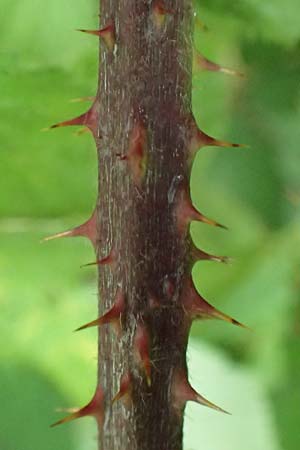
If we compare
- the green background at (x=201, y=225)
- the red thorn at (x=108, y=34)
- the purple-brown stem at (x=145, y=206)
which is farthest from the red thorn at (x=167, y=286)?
the green background at (x=201, y=225)

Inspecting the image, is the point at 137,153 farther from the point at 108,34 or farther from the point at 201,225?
the point at 201,225

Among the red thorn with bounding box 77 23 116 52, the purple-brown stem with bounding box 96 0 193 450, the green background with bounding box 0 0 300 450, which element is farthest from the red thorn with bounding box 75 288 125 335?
the green background with bounding box 0 0 300 450

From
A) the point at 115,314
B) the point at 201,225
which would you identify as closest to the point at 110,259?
the point at 115,314

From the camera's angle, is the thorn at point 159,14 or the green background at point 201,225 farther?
the green background at point 201,225

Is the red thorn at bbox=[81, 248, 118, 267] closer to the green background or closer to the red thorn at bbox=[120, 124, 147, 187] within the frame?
the red thorn at bbox=[120, 124, 147, 187]

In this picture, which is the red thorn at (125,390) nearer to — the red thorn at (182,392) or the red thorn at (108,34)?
the red thorn at (182,392)

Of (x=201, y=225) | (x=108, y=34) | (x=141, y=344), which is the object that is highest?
(x=108, y=34)

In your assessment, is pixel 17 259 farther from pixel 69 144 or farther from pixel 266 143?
pixel 266 143
